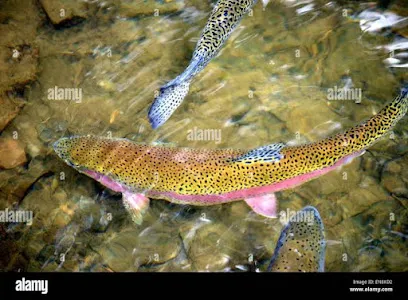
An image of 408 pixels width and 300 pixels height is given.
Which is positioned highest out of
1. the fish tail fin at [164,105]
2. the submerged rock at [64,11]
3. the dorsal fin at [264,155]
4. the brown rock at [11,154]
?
the submerged rock at [64,11]

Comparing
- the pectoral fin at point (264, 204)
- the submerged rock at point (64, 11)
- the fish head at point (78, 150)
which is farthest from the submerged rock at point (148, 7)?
the pectoral fin at point (264, 204)

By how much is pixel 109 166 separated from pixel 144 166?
1.51 ft

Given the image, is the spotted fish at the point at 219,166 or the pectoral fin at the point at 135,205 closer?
the spotted fish at the point at 219,166

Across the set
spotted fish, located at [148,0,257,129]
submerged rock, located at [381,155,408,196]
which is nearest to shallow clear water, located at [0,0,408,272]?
submerged rock, located at [381,155,408,196]

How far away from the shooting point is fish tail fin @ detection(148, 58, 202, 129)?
441 cm

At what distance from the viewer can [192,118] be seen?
5129 mm

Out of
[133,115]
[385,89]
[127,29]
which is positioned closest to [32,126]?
[133,115]

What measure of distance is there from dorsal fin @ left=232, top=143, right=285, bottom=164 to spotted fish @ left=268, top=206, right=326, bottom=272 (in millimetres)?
874

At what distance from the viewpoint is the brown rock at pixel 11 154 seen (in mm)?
5289

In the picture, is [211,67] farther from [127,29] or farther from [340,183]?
[340,183]

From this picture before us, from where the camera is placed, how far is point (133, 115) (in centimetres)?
529

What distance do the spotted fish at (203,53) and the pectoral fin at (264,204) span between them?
4.96 feet

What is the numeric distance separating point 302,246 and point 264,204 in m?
0.66

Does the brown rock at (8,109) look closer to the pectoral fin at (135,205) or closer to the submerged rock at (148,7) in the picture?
the submerged rock at (148,7)
